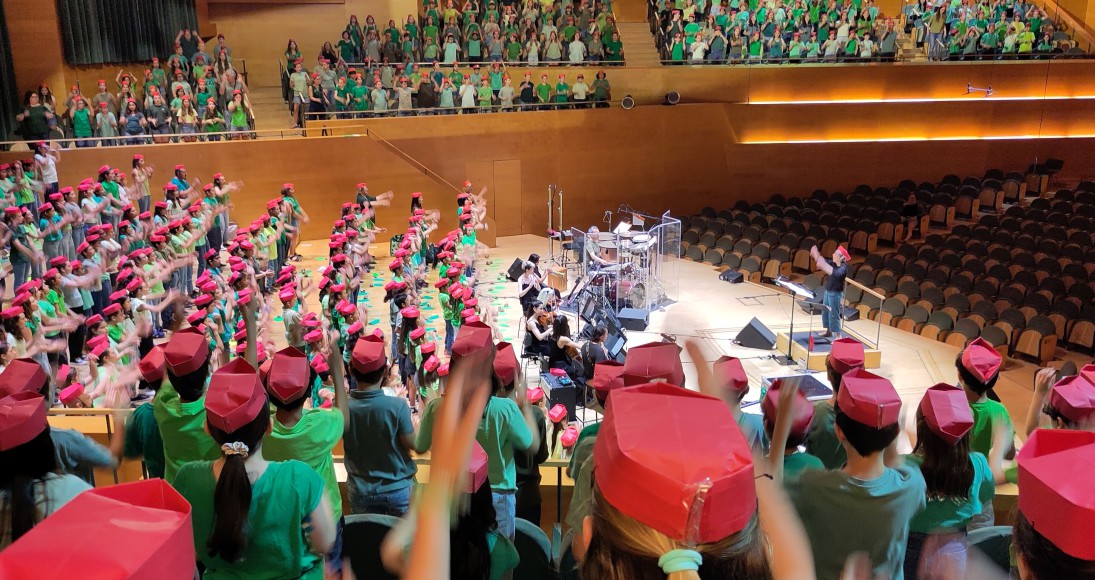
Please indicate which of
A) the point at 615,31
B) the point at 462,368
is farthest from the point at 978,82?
the point at 462,368

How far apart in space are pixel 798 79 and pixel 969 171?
4.88 meters

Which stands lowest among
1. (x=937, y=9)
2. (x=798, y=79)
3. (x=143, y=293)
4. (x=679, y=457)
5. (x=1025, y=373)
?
(x=1025, y=373)

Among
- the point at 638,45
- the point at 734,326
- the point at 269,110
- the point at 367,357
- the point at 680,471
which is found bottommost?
the point at 734,326

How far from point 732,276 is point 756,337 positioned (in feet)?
11.4

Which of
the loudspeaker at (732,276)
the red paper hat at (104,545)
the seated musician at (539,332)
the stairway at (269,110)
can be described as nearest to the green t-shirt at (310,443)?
the red paper hat at (104,545)

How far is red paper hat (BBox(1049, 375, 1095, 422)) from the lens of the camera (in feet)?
11.3

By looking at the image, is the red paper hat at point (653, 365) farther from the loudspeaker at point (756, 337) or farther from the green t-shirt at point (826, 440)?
the loudspeaker at point (756, 337)

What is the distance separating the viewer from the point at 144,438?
3.73m

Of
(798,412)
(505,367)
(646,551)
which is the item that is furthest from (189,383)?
(646,551)

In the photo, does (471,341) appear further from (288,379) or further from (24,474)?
(24,474)

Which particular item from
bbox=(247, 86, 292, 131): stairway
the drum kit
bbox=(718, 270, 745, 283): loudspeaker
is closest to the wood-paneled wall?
bbox=(247, 86, 292, 131): stairway

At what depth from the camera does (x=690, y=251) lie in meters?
17.5

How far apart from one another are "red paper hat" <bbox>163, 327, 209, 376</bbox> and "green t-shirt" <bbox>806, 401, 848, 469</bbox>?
2.62 m

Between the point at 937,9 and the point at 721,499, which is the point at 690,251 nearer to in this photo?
the point at 937,9
